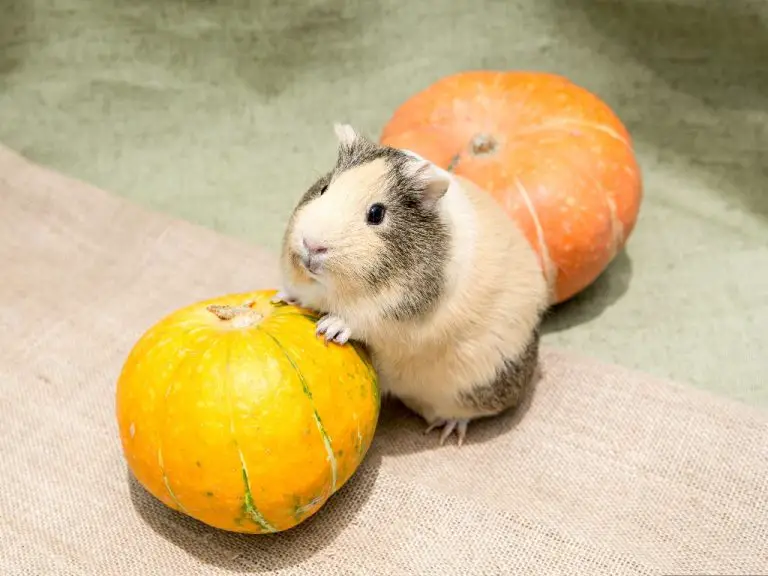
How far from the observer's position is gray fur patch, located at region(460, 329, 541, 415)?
1.74 m

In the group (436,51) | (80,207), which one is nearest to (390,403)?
(80,207)

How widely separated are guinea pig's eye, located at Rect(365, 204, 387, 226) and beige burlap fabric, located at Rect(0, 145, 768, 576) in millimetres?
567

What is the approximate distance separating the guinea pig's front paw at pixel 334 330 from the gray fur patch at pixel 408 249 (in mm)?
87

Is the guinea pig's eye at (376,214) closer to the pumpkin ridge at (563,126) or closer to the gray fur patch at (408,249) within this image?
the gray fur patch at (408,249)

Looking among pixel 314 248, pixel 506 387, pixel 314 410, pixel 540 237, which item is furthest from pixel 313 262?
pixel 540 237

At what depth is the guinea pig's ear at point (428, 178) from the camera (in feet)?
4.98

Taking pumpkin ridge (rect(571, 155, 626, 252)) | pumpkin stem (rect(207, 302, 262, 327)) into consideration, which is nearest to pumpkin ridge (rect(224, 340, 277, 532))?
pumpkin stem (rect(207, 302, 262, 327))

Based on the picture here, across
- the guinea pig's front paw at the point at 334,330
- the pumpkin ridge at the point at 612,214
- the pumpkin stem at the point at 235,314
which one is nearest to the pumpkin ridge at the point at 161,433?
the pumpkin stem at the point at 235,314

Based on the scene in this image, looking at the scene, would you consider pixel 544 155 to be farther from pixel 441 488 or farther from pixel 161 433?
pixel 161 433

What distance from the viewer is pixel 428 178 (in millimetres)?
1520

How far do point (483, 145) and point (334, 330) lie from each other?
820 millimetres

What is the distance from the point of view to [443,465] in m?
1.78

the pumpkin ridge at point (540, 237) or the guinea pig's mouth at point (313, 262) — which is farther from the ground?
the guinea pig's mouth at point (313, 262)

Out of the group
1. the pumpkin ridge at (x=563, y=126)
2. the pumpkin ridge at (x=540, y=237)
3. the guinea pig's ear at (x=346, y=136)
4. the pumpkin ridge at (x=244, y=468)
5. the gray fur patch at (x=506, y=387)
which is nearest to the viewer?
the pumpkin ridge at (x=244, y=468)
